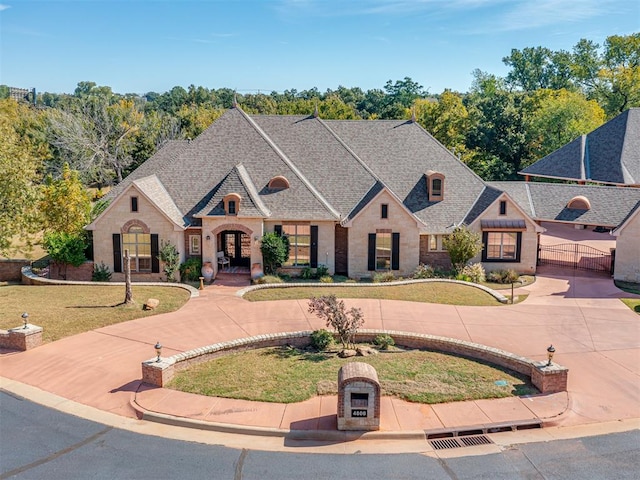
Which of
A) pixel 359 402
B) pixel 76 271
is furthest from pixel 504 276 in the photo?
pixel 76 271

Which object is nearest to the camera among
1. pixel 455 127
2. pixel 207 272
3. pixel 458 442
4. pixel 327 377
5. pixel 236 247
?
pixel 458 442

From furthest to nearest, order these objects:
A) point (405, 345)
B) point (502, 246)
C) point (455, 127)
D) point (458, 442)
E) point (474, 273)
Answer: point (455, 127) < point (502, 246) < point (474, 273) < point (405, 345) < point (458, 442)

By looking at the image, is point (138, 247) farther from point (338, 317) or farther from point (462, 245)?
point (462, 245)

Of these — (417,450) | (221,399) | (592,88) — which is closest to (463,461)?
(417,450)

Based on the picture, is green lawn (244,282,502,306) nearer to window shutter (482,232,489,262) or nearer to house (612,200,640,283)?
window shutter (482,232,489,262)

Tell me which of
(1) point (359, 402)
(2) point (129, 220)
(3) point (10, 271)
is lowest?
(1) point (359, 402)

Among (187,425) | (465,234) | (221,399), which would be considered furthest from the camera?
(465,234)

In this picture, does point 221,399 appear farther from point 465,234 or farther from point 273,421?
point 465,234
